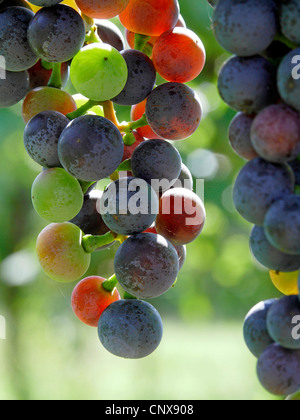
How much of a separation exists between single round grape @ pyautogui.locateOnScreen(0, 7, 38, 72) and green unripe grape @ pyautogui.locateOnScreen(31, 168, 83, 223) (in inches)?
5.0

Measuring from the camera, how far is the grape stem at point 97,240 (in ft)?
1.86

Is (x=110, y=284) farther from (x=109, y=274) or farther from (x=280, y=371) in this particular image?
(x=109, y=274)

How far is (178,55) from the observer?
0.55m

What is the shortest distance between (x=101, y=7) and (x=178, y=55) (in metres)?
0.10

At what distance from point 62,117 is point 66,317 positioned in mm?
3362

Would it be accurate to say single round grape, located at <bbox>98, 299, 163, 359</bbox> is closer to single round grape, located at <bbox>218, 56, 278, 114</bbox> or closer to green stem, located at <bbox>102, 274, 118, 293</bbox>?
green stem, located at <bbox>102, 274, 118, 293</bbox>

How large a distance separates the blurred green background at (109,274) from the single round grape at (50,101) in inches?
51.2

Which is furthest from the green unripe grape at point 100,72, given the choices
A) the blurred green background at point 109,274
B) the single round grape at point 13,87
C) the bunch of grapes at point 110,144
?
the blurred green background at point 109,274

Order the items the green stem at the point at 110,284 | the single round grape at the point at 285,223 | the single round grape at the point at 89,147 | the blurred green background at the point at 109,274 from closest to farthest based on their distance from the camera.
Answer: the single round grape at the point at 285,223, the single round grape at the point at 89,147, the green stem at the point at 110,284, the blurred green background at the point at 109,274

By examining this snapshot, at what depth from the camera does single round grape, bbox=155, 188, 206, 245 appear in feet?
1.82

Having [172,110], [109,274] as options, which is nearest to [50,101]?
[172,110]

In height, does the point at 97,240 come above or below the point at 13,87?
below

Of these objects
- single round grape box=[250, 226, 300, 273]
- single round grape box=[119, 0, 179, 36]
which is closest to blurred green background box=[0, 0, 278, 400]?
single round grape box=[119, 0, 179, 36]

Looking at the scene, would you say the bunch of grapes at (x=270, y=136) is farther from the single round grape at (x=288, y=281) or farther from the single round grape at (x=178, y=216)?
the single round grape at (x=178, y=216)
